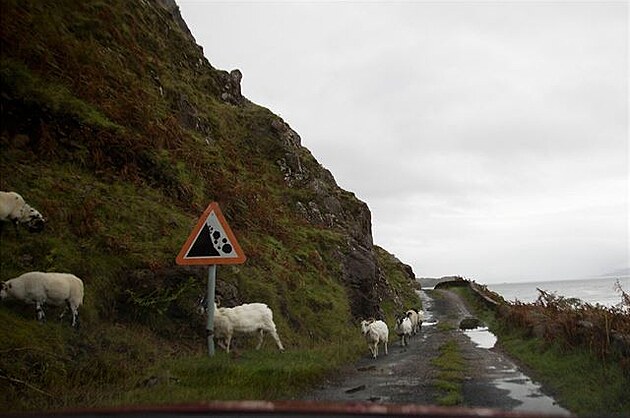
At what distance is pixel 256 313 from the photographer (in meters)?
13.8

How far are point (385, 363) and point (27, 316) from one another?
30.0 ft

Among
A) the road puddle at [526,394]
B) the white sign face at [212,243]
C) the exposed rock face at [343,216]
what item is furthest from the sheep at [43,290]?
the exposed rock face at [343,216]

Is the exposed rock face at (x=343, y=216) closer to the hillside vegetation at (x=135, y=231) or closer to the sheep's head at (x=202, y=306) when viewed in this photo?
the hillside vegetation at (x=135, y=231)

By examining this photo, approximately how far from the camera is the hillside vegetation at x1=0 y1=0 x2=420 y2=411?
9.40 m

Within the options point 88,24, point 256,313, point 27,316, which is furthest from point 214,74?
point 27,316

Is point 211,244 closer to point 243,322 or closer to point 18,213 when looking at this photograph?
point 243,322

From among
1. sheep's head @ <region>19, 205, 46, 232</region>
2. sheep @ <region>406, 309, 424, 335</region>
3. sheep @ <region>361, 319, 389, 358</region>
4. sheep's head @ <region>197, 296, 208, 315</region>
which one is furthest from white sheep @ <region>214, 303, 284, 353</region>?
sheep @ <region>406, 309, 424, 335</region>

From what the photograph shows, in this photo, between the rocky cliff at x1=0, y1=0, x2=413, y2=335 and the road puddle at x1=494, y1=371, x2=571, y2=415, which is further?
the rocky cliff at x1=0, y1=0, x2=413, y2=335

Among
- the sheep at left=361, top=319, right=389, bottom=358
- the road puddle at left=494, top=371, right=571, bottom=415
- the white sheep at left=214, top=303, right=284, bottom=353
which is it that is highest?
the white sheep at left=214, top=303, right=284, bottom=353

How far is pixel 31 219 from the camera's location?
12281 mm

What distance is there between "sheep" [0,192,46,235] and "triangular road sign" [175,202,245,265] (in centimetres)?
454

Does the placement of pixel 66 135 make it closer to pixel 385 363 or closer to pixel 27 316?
pixel 27 316

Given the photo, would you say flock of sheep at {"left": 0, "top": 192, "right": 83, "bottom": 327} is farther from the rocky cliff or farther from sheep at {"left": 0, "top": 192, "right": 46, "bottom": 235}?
sheep at {"left": 0, "top": 192, "right": 46, "bottom": 235}

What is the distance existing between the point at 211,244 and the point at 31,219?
16.8 ft
